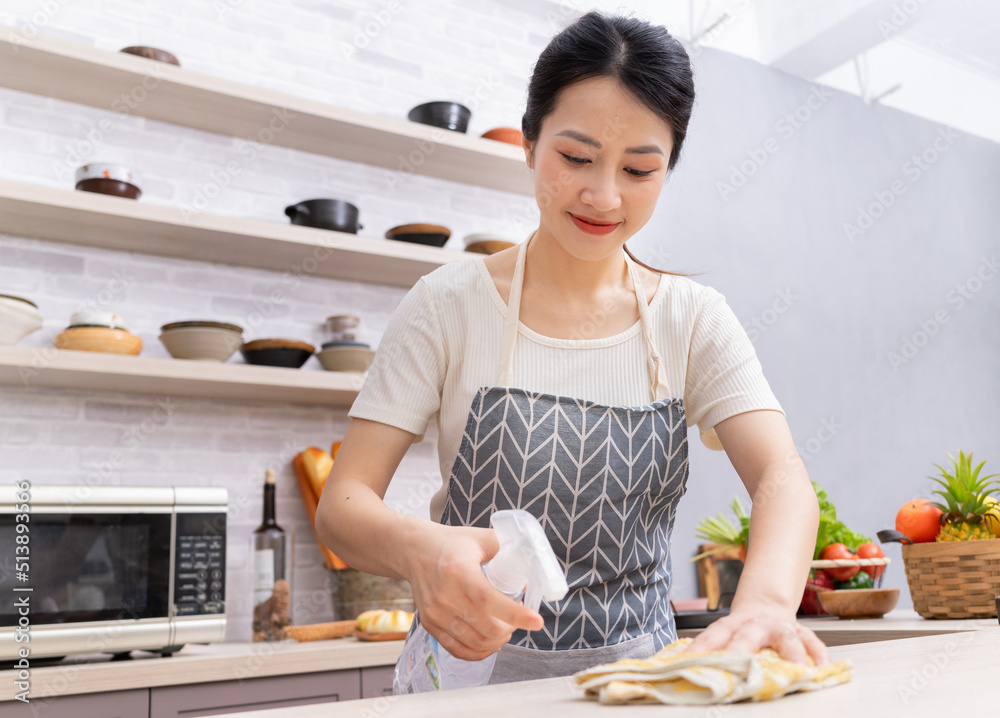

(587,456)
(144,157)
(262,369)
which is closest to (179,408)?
(262,369)

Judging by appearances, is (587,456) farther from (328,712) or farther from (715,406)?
(328,712)

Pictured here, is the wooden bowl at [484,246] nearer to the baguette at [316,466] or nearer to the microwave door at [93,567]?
the baguette at [316,466]

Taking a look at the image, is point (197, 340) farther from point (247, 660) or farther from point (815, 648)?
point (815, 648)

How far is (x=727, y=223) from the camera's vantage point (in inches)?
147

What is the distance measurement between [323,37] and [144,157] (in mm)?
781

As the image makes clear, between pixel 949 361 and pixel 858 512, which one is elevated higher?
pixel 949 361

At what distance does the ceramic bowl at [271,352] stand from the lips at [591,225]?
4.96 ft

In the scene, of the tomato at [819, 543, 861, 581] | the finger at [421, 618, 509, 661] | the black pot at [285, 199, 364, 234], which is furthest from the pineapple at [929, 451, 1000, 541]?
the black pot at [285, 199, 364, 234]

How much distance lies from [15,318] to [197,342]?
443mm

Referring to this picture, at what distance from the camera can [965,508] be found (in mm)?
1743

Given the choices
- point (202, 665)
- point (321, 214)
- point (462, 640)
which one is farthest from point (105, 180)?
point (462, 640)

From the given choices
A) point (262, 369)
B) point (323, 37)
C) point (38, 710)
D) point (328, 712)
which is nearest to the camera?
point (328, 712)

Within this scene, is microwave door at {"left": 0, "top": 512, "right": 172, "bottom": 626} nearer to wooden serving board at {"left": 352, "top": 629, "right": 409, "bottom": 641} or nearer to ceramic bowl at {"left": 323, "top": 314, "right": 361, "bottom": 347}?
wooden serving board at {"left": 352, "top": 629, "right": 409, "bottom": 641}

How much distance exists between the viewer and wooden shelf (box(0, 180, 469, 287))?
2240mm
